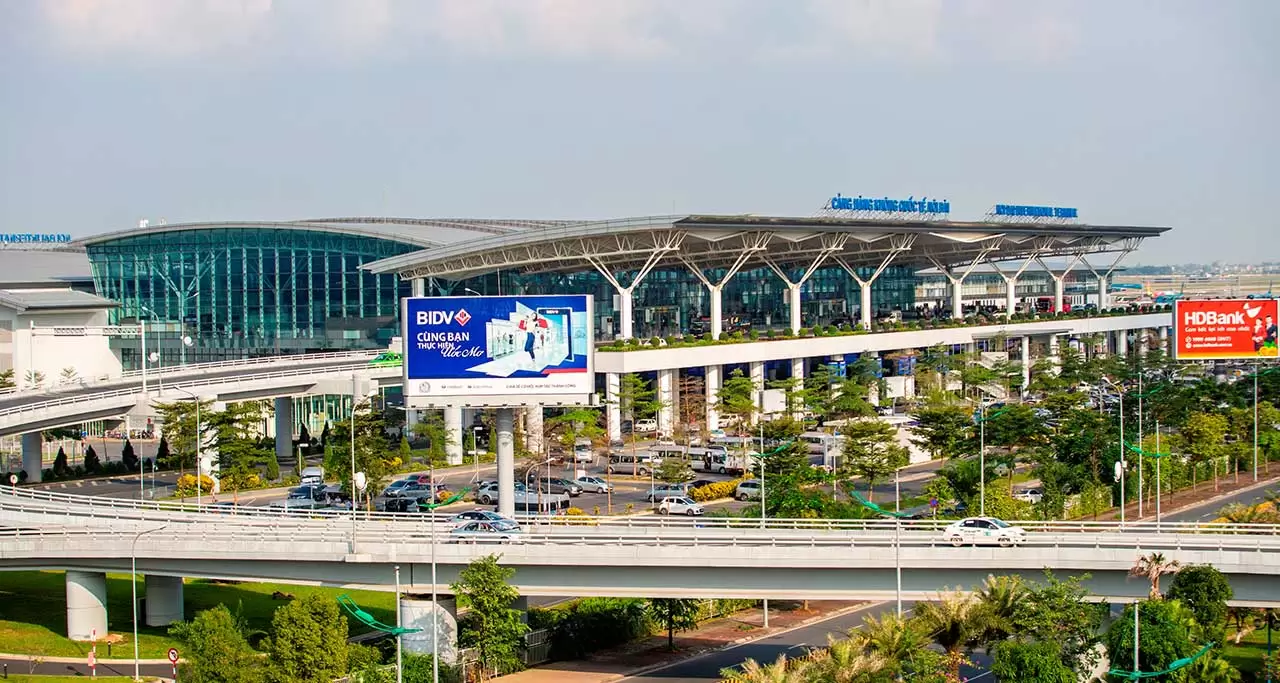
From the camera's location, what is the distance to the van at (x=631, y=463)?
82062 millimetres

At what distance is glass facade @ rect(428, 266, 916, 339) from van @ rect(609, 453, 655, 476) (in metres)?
23.7

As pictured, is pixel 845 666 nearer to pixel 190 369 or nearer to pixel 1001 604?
pixel 1001 604

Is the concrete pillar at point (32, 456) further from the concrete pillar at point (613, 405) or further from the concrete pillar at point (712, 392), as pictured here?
the concrete pillar at point (712, 392)

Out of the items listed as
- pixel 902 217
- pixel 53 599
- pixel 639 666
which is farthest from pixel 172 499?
pixel 902 217

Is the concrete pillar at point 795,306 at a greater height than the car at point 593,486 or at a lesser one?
greater

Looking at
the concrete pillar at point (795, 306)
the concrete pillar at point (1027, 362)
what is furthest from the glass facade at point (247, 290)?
the concrete pillar at point (1027, 362)

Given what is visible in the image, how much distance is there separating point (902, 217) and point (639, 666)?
71732 millimetres

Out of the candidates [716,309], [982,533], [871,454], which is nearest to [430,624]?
[982,533]

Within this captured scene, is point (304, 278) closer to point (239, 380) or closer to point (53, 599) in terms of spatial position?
point (239, 380)

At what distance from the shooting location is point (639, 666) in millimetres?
46438

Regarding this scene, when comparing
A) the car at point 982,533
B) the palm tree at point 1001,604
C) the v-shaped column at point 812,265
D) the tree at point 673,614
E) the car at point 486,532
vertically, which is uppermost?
the v-shaped column at point 812,265

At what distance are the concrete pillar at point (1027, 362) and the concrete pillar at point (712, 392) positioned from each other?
1133 inches

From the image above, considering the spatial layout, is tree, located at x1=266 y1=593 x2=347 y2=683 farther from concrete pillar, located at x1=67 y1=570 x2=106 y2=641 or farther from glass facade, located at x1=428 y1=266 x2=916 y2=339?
glass facade, located at x1=428 y1=266 x2=916 y2=339

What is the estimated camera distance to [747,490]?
234 feet
